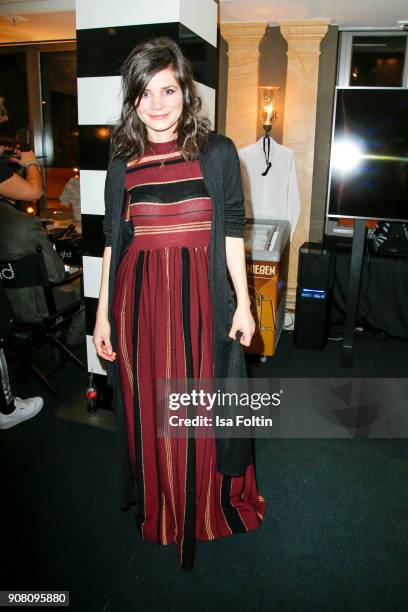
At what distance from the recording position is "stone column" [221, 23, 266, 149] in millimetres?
3596

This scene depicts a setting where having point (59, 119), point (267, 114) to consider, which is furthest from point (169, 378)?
point (59, 119)

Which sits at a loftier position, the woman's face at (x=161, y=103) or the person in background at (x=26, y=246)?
the woman's face at (x=161, y=103)

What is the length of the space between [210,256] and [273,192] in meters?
2.53

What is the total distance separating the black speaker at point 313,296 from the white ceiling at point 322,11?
60.0 inches

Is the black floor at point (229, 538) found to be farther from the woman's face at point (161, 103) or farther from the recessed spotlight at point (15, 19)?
the recessed spotlight at point (15, 19)

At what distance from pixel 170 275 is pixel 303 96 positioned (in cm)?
277

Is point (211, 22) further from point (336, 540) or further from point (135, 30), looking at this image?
point (336, 540)

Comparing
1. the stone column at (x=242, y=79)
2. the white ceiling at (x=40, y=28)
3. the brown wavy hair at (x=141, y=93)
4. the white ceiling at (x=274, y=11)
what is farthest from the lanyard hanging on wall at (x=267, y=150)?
the brown wavy hair at (x=141, y=93)

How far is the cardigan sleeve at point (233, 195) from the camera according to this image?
4.44 feet

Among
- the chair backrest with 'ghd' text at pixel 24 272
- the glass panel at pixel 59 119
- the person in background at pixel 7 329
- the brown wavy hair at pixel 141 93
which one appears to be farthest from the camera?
the glass panel at pixel 59 119

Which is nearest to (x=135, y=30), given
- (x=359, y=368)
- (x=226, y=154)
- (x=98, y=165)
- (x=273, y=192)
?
(x=98, y=165)

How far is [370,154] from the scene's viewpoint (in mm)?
2887

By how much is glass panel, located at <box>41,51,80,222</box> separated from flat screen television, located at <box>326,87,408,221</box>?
2.68m

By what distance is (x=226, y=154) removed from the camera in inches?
53.1
